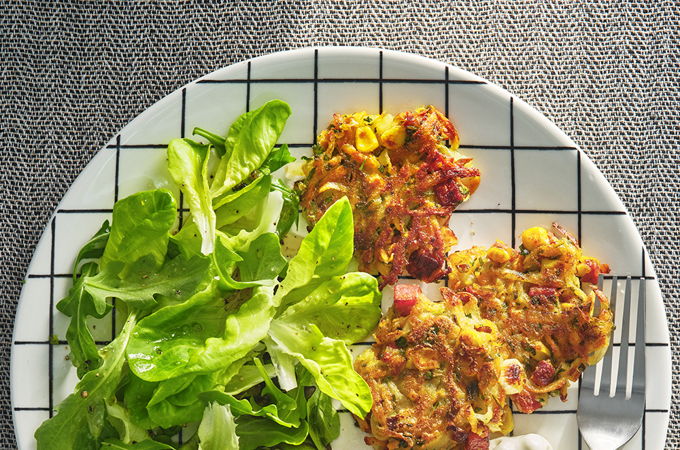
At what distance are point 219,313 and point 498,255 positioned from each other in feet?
3.23

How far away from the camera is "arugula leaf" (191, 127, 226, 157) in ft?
7.45

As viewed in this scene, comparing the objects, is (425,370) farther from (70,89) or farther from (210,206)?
(70,89)

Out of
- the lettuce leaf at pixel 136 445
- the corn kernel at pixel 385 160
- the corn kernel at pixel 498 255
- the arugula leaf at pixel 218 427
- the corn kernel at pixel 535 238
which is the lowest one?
the lettuce leaf at pixel 136 445

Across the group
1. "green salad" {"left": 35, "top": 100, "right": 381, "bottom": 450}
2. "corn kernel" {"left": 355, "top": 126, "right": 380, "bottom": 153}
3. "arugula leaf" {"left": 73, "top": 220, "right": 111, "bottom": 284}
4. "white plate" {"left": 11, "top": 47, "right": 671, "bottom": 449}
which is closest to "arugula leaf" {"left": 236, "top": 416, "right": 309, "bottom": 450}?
"green salad" {"left": 35, "top": 100, "right": 381, "bottom": 450}

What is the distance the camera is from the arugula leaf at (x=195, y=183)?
2148mm

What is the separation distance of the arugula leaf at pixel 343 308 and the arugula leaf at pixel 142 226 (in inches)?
19.2

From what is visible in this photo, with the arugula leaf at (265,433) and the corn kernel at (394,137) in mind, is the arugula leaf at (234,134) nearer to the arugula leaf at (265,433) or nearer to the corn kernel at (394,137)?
the corn kernel at (394,137)

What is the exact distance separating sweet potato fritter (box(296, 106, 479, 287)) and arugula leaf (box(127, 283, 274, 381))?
0.42 metres

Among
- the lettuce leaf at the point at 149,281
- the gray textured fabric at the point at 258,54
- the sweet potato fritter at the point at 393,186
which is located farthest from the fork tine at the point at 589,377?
the lettuce leaf at the point at 149,281

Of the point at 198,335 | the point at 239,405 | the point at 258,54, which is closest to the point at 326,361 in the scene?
the point at 239,405

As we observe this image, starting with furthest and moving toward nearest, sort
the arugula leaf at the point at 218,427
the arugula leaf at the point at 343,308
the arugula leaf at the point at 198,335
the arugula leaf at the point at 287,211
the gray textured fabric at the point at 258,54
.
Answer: the gray textured fabric at the point at 258,54, the arugula leaf at the point at 287,211, the arugula leaf at the point at 343,308, the arugula leaf at the point at 218,427, the arugula leaf at the point at 198,335

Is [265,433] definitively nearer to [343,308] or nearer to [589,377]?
[343,308]

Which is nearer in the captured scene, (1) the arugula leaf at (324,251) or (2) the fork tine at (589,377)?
(1) the arugula leaf at (324,251)

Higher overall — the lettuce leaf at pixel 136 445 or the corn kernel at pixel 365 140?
the corn kernel at pixel 365 140
